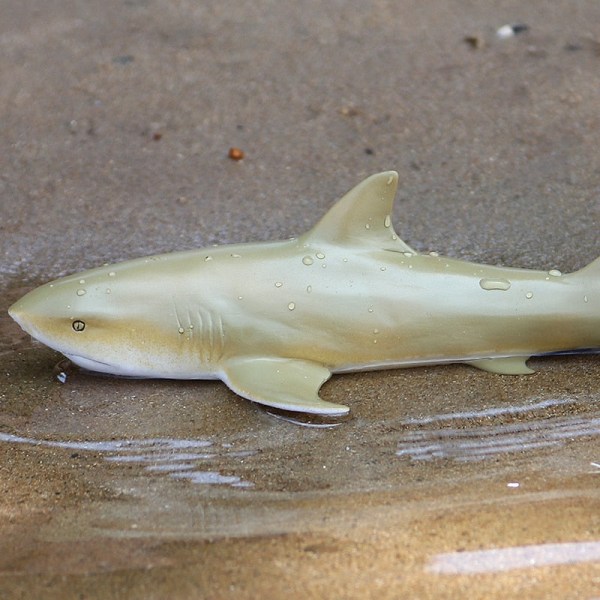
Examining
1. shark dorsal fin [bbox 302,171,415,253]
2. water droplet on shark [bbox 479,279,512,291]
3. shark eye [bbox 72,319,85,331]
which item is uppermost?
shark dorsal fin [bbox 302,171,415,253]

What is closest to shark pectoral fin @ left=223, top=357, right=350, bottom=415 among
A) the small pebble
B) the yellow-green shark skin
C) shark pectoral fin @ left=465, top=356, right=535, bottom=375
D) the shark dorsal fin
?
the yellow-green shark skin

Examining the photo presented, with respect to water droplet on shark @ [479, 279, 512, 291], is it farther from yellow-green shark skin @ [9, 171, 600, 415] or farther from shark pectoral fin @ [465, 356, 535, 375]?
shark pectoral fin @ [465, 356, 535, 375]

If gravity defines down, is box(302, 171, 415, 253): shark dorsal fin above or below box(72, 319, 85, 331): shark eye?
above

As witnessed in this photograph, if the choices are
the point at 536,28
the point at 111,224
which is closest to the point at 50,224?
the point at 111,224

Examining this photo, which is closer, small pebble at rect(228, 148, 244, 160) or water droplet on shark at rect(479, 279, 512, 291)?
water droplet on shark at rect(479, 279, 512, 291)

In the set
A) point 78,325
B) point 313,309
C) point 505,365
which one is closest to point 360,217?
point 313,309

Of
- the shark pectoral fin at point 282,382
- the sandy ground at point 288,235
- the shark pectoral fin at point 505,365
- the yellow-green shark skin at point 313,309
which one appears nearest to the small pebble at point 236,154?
the sandy ground at point 288,235

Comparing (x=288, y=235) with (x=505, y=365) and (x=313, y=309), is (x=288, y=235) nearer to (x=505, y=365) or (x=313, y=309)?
(x=313, y=309)

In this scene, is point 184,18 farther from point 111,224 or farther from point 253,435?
point 253,435
